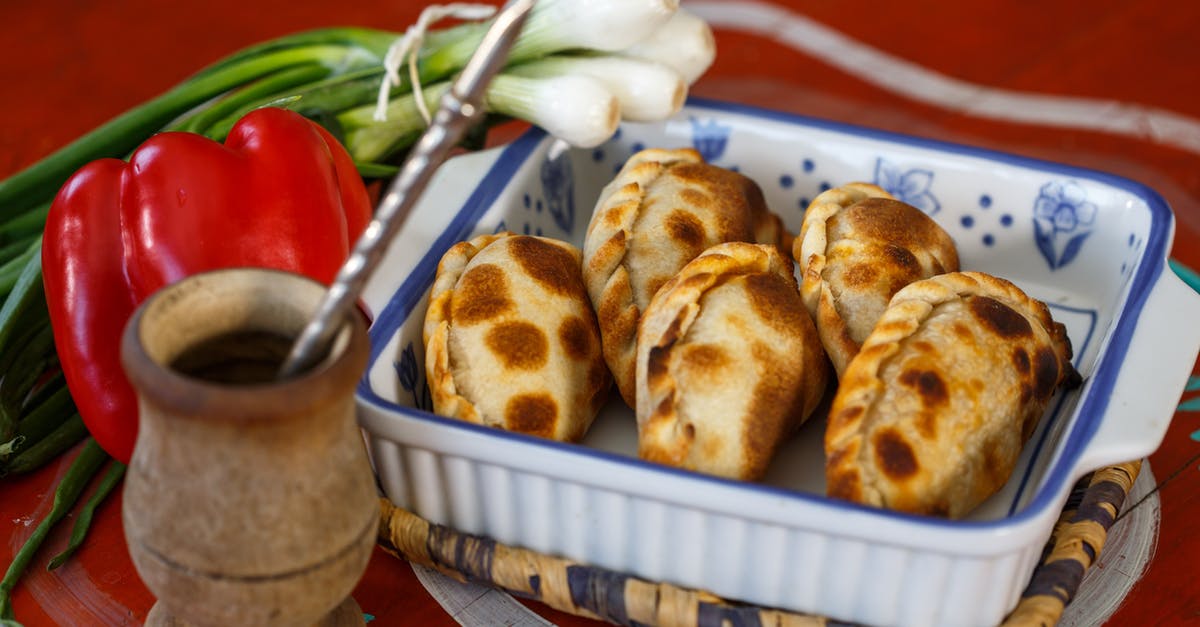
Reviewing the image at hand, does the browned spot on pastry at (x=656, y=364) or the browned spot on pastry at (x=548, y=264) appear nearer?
the browned spot on pastry at (x=656, y=364)

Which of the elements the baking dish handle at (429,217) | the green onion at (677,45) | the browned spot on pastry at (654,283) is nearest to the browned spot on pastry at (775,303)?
the browned spot on pastry at (654,283)

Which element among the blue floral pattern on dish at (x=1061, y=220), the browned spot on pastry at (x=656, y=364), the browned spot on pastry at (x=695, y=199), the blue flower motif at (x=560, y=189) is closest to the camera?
the browned spot on pastry at (x=656, y=364)

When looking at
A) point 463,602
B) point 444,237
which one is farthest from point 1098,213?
point 463,602

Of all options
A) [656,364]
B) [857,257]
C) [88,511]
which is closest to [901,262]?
[857,257]

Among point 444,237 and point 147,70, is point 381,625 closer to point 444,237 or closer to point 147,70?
point 444,237

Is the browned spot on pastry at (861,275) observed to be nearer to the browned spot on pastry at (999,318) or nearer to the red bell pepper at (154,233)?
the browned spot on pastry at (999,318)

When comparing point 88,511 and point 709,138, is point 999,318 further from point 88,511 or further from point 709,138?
point 88,511

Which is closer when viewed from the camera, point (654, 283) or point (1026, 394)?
point (1026, 394)
